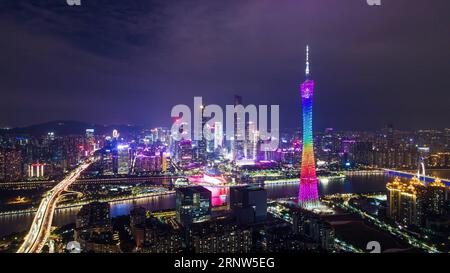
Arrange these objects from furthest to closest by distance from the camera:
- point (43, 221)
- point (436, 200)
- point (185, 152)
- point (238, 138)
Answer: point (238, 138)
point (185, 152)
point (43, 221)
point (436, 200)

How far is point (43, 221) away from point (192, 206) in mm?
2551

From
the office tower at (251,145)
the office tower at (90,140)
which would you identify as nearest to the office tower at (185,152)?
the office tower at (251,145)

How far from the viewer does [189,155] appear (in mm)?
13141

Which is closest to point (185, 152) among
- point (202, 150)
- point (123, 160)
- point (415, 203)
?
point (202, 150)

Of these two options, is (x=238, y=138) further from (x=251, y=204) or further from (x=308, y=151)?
(x=308, y=151)

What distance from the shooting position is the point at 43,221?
5551 millimetres

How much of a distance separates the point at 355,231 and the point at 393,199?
1.39m

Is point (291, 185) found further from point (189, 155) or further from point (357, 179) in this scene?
point (189, 155)

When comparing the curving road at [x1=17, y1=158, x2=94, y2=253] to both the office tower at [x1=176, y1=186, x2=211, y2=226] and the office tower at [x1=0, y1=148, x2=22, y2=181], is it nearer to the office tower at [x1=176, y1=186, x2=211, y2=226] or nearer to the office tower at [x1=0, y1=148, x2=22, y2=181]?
the office tower at [x1=0, y1=148, x2=22, y2=181]

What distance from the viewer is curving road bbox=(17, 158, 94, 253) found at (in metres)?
4.27

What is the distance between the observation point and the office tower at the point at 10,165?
8.71 metres

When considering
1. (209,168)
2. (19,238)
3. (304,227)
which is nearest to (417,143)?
(209,168)

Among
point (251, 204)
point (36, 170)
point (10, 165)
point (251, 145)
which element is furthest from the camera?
point (251, 145)

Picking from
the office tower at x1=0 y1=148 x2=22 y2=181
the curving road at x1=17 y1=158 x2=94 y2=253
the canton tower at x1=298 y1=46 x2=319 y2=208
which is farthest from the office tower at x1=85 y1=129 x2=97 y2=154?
the canton tower at x1=298 y1=46 x2=319 y2=208
